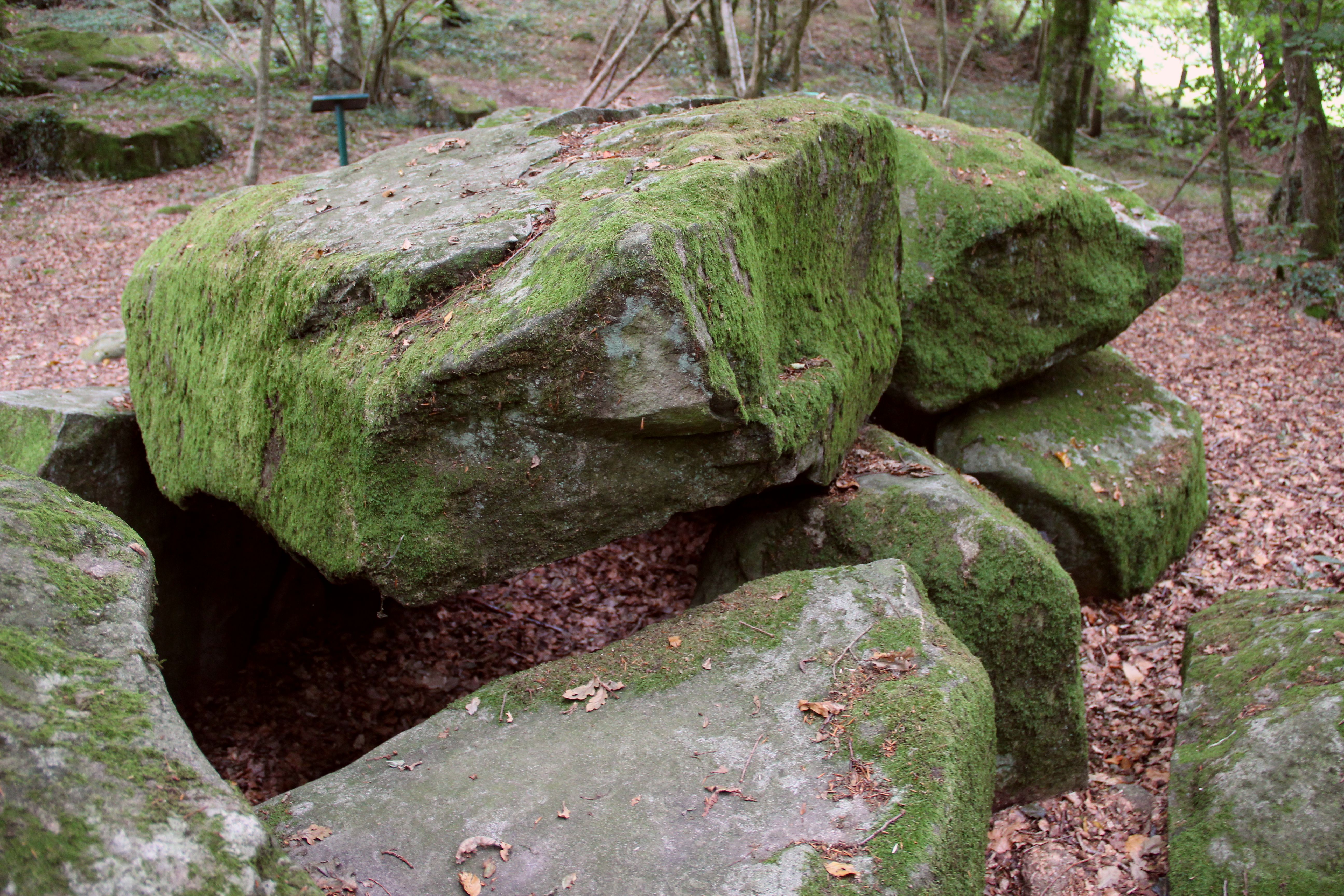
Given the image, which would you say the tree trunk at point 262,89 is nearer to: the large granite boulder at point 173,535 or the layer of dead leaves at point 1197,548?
the large granite boulder at point 173,535

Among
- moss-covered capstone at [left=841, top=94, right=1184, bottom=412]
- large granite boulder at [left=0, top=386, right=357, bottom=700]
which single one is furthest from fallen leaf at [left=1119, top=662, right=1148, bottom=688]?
large granite boulder at [left=0, top=386, right=357, bottom=700]

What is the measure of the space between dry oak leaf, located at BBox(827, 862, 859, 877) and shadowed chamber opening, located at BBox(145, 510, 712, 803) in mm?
2620

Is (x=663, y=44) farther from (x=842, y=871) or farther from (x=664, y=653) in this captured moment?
(x=842, y=871)

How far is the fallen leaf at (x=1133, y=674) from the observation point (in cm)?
557

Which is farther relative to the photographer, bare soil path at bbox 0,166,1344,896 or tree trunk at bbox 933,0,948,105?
tree trunk at bbox 933,0,948,105

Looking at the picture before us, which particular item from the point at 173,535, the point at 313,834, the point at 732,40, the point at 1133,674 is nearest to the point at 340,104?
the point at 173,535

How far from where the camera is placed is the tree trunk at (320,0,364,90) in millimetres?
16953

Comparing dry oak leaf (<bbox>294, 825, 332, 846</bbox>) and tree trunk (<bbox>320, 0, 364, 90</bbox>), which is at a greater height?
tree trunk (<bbox>320, 0, 364, 90</bbox>)

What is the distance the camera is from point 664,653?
380 centimetres

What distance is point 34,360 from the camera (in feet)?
28.8

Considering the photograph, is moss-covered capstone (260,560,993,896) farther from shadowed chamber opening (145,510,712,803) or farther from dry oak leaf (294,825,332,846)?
shadowed chamber opening (145,510,712,803)

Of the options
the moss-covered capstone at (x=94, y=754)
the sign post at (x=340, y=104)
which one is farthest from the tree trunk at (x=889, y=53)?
the moss-covered capstone at (x=94, y=754)

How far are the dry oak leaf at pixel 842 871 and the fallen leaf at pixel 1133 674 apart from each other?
3.69 metres

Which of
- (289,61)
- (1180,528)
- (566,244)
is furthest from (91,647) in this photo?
(289,61)
